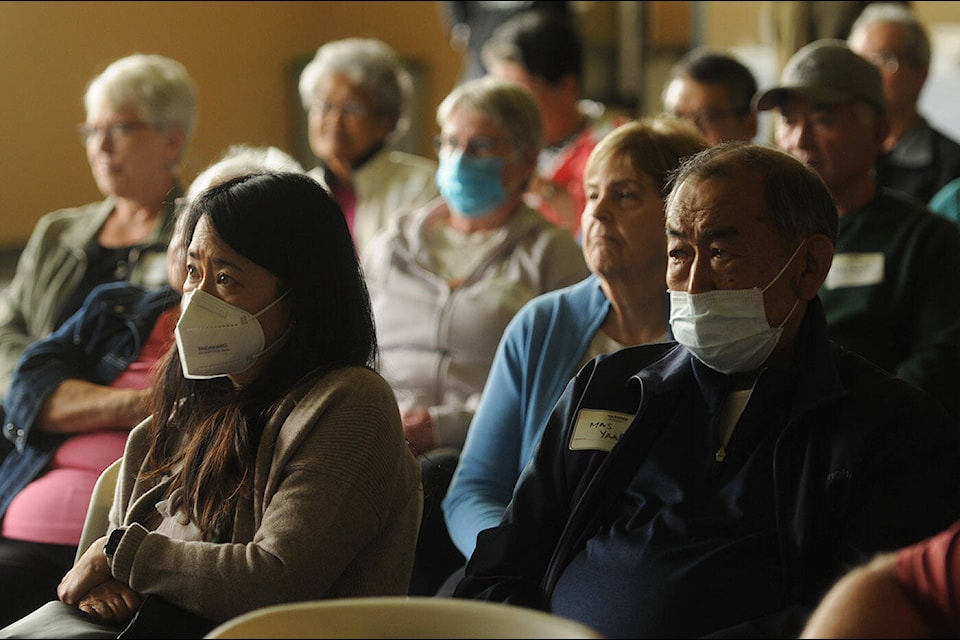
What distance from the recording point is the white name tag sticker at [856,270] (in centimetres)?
279

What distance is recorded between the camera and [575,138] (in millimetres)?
4430

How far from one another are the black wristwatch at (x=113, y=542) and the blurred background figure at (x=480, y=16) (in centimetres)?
380

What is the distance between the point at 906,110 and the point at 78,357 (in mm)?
2894

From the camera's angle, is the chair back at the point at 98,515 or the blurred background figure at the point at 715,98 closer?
the chair back at the point at 98,515

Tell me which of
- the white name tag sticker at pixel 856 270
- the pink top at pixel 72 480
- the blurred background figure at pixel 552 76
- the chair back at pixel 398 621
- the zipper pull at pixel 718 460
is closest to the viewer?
the chair back at pixel 398 621

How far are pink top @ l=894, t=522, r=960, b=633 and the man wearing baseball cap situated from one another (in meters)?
1.52

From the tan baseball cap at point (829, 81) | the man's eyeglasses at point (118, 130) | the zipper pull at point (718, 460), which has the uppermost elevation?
the tan baseball cap at point (829, 81)

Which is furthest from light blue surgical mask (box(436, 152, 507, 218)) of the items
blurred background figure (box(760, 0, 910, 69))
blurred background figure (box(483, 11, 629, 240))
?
blurred background figure (box(760, 0, 910, 69))

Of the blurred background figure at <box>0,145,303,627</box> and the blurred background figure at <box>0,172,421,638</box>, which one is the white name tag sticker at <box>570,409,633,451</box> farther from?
the blurred background figure at <box>0,145,303,627</box>

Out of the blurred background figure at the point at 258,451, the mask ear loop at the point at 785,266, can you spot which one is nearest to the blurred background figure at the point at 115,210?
the blurred background figure at the point at 258,451

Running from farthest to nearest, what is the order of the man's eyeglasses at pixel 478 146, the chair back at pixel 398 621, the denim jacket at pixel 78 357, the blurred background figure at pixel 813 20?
the blurred background figure at pixel 813 20, the man's eyeglasses at pixel 478 146, the denim jacket at pixel 78 357, the chair back at pixel 398 621

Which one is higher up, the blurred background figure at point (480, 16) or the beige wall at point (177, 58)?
the blurred background figure at point (480, 16)

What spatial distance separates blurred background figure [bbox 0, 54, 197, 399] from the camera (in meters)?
3.26

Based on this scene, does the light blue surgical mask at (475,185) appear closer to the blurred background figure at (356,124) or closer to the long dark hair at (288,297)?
the blurred background figure at (356,124)
